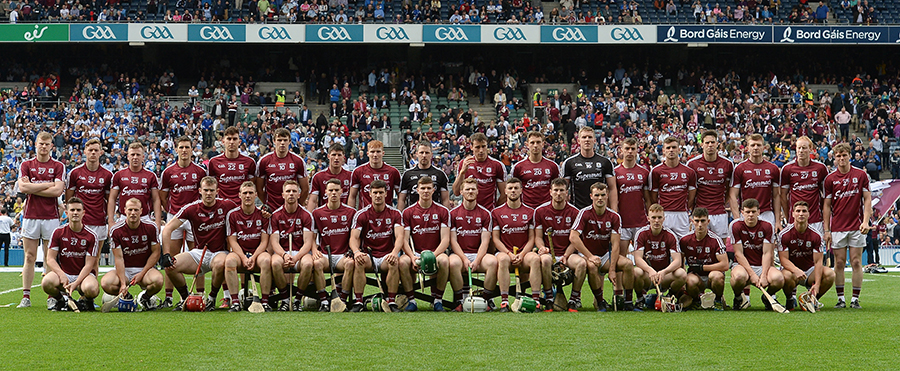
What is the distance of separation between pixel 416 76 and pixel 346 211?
79.7 feet

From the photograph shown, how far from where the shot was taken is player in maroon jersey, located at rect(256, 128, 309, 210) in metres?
11.0

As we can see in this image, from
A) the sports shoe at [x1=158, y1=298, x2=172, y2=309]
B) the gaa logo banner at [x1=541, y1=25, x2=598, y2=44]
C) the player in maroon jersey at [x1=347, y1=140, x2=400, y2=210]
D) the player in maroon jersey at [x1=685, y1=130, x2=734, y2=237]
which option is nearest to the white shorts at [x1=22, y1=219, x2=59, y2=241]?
the sports shoe at [x1=158, y1=298, x2=172, y2=309]

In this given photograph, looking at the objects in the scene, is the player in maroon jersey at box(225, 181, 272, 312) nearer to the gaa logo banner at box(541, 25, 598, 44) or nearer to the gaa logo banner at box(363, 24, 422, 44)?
the gaa logo banner at box(363, 24, 422, 44)

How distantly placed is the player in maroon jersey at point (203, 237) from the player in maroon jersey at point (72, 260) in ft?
2.47

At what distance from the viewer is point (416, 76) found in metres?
33.9

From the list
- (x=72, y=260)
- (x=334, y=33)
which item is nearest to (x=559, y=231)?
(x=72, y=260)

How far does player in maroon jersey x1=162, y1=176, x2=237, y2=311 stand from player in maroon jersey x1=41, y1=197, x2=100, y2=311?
75 centimetres

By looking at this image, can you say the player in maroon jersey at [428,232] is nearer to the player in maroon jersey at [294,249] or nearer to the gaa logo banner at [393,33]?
the player in maroon jersey at [294,249]

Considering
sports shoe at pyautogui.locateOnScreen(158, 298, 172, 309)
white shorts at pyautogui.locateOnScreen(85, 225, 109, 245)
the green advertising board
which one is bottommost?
sports shoe at pyautogui.locateOnScreen(158, 298, 172, 309)

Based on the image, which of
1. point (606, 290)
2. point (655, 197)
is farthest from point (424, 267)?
point (606, 290)

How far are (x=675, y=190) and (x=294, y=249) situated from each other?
4.32 meters

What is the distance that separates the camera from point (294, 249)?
402 inches

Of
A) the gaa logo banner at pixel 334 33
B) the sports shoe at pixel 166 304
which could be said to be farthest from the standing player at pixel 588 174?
the gaa logo banner at pixel 334 33

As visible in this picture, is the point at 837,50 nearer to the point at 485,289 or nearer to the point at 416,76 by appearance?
the point at 416,76
